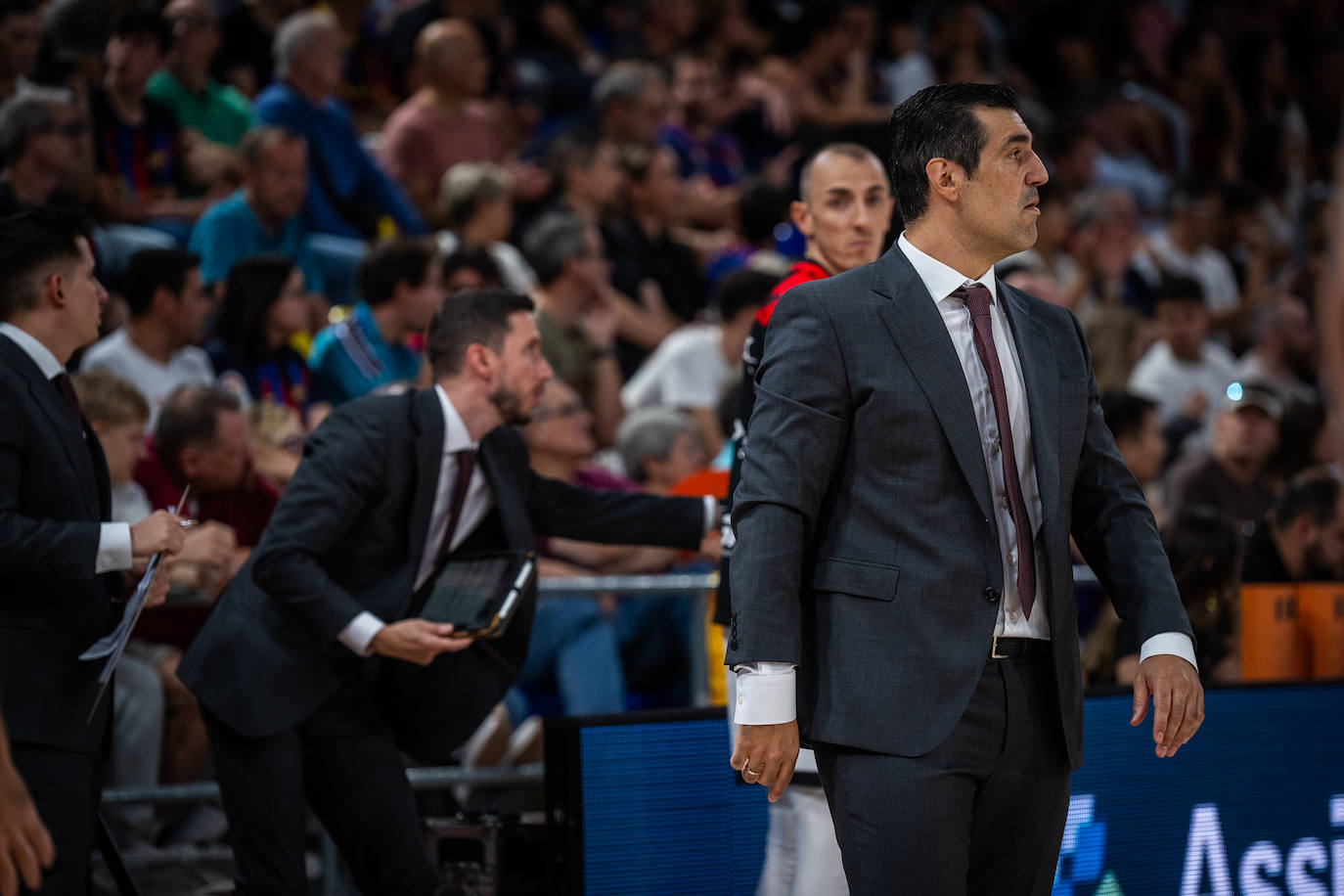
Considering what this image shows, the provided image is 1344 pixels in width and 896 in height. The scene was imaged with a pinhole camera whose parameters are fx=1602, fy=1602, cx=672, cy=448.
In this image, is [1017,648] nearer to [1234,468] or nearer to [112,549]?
[112,549]

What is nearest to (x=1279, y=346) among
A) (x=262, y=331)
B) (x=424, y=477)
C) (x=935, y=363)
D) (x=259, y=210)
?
(x=259, y=210)

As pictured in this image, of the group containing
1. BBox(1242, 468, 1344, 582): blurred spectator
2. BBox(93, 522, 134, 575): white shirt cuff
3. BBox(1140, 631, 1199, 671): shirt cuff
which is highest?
BBox(93, 522, 134, 575): white shirt cuff

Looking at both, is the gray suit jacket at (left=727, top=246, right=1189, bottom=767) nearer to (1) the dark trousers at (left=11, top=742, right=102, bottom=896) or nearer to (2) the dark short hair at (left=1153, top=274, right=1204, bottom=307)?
(1) the dark trousers at (left=11, top=742, right=102, bottom=896)

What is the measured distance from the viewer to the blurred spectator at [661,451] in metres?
6.93

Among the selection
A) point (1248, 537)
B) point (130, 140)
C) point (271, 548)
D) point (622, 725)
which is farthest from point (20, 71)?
point (1248, 537)

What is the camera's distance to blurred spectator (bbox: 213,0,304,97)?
9508 mm

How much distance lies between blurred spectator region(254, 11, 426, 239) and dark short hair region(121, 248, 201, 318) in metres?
2.00

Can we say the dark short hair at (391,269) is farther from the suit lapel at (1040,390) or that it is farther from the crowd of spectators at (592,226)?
the suit lapel at (1040,390)

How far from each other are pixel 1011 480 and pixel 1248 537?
4.21m

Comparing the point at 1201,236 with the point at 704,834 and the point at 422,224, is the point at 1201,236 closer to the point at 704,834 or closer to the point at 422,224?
the point at 422,224

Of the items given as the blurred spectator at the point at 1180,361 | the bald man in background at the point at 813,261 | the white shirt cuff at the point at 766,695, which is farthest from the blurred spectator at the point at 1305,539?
the white shirt cuff at the point at 766,695

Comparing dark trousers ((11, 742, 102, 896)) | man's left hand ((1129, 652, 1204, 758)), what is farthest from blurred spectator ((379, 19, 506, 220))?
man's left hand ((1129, 652, 1204, 758))

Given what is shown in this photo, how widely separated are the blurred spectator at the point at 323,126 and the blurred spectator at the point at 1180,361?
462 centimetres

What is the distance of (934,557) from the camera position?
9.60 ft
